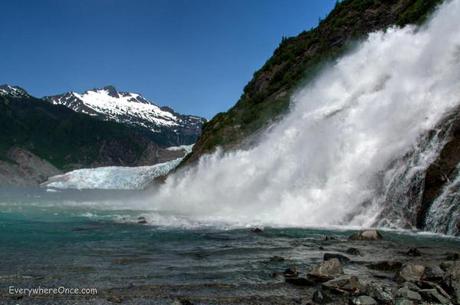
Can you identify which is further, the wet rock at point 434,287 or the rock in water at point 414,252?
the rock in water at point 414,252

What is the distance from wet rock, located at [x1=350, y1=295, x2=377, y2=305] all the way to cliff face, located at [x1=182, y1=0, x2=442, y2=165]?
39.9 meters

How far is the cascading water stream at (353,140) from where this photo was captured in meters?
25.8

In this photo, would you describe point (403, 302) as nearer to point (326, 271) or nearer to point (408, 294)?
point (408, 294)

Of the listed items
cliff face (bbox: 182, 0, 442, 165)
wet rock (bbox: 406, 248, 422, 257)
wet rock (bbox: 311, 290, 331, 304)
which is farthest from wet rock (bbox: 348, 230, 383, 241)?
cliff face (bbox: 182, 0, 442, 165)

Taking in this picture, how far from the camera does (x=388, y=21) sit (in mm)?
55719

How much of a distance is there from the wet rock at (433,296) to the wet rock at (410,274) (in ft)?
4.36

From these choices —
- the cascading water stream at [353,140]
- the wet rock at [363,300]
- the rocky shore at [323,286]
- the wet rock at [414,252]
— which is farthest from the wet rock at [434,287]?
the cascading water stream at [353,140]

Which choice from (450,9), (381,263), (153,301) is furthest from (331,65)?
(153,301)

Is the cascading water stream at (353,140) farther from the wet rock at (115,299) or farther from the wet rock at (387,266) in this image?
the wet rock at (115,299)

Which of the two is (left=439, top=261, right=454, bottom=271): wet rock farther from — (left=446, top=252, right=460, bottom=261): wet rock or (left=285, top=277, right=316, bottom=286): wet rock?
(left=285, top=277, right=316, bottom=286): wet rock

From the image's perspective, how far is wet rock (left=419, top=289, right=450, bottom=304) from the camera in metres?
10.0

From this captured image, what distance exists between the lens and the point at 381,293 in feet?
34.0

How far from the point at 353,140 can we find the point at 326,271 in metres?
18.2

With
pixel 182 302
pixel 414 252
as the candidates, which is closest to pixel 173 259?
pixel 182 302
